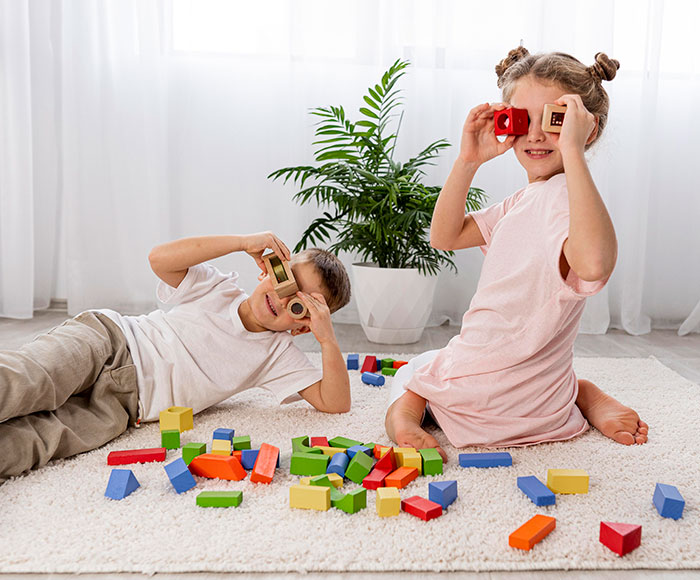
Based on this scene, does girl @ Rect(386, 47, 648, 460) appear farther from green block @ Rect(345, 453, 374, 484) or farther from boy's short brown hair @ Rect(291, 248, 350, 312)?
boy's short brown hair @ Rect(291, 248, 350, 312)

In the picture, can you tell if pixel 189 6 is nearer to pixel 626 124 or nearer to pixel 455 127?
pixel 455 127

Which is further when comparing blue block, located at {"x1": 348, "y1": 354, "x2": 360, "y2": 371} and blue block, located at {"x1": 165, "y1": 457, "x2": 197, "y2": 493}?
blue block, located at {"x1": 348, "y1": 354, "x2": 360, "y2": 371}

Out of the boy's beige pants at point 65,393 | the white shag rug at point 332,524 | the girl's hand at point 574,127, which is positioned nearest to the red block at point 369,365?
the white shag rug at point 332,524

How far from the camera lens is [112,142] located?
282 centimetres

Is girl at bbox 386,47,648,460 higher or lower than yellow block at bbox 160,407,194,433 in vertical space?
higher

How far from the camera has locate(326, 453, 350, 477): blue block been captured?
1.16 m

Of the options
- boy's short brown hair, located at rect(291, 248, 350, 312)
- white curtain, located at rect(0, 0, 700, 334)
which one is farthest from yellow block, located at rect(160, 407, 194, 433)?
white curtain, located at rect(0, 0, 700, 334)

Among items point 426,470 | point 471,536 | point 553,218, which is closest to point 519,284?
point 553,218

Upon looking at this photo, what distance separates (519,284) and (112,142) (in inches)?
83.5

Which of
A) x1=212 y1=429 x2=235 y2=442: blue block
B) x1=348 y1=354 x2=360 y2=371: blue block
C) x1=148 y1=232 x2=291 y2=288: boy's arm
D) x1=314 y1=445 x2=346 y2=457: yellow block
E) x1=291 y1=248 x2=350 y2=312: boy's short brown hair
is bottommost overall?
x1=348 y1=354 x2=360 y2=371: blue block

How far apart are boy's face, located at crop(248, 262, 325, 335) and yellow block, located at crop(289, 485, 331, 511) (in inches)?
20.8

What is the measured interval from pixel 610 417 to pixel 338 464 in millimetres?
652

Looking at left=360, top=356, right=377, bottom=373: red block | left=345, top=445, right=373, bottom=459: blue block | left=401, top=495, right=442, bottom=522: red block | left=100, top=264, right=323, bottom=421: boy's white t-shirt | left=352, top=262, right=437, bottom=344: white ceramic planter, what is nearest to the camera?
left=401, top=495, right=442, bottom=522: red block

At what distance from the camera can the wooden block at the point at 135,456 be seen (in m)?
1.21
